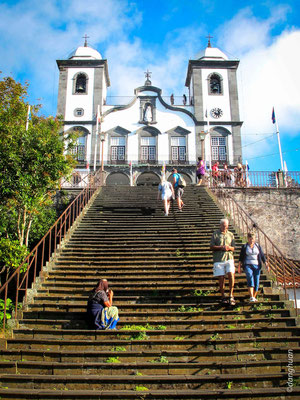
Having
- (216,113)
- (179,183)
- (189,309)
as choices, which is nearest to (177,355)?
(189,309)

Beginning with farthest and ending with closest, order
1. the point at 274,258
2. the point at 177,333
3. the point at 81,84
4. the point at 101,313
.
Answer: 1. the point at 81,84
2. the point at 274,258
3. the point at 101,313
4. the point at 177,333

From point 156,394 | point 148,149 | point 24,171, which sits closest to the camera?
point 156,394

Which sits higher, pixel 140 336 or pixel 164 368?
pixel 140 336

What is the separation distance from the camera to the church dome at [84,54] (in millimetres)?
31031

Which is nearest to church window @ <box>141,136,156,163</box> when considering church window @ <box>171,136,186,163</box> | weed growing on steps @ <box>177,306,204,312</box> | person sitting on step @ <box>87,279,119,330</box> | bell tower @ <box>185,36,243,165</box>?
church window @ <box>171,136,186,163</box>

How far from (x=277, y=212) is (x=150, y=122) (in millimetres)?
14130

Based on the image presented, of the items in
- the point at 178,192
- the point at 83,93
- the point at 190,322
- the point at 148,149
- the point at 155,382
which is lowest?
the point at 155,382

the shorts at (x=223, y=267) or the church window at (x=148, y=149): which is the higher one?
the church window at (x=148, y=149)

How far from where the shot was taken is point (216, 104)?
29562mm

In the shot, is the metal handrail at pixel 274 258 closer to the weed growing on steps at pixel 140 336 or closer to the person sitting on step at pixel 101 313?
the weed growing on steps at pixel 140 336

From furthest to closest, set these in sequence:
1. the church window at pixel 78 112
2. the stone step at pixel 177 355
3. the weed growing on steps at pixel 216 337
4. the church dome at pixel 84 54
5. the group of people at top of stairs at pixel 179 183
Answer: the church dome at pixel 84 54 → the church window at pixel 78 112 → the group of people at top of stairs at pixel 179 183 → the weed growing on steps at pixel 216 337 → the stone step at pixel 177 355

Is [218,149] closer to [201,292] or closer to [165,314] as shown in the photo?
[201,292]

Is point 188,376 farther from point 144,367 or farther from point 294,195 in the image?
point 294,195

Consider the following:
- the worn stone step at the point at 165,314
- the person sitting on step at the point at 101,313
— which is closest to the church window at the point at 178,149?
the worn stone step at the point at 165,314
